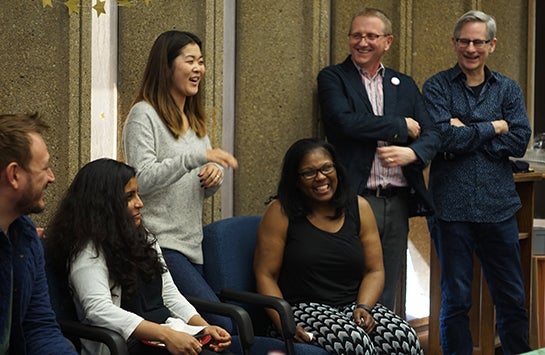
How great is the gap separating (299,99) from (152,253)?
5.53 feet

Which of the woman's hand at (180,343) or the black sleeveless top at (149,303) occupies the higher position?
the black sleeveless top at (149,303)

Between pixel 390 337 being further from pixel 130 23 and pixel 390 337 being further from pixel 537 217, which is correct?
pixel 537 217

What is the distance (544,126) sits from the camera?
740cm

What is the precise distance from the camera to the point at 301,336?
3.99 meters

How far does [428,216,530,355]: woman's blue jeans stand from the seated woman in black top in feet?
2.23

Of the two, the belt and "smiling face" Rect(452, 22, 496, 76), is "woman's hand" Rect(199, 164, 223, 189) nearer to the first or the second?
the belt

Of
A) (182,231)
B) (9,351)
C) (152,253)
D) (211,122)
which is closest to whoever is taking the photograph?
(9,351)

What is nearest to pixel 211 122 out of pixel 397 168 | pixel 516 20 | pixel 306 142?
pixel 306 142

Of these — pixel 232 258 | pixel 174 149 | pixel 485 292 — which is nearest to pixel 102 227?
pixel 174 149

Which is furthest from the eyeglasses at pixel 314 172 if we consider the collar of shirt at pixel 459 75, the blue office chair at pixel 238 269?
the collar of shirt at pixel 459 75

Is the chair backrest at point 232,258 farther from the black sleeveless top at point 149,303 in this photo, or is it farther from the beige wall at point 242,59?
the black sleeveless top at point 149,303

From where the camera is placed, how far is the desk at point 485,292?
18.2 ft

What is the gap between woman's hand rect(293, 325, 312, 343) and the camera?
3980 millimetres

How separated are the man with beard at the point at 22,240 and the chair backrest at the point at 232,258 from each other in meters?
1.25
